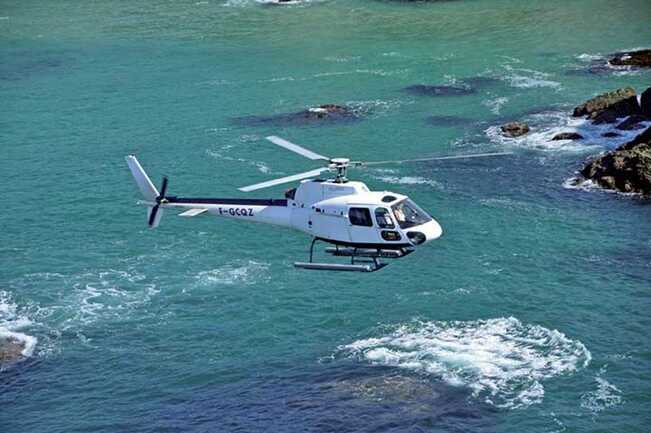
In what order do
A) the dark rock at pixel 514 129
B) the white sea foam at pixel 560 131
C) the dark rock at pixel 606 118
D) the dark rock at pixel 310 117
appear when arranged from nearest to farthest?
the white sea foam at pixel 560 131, the dark rock at pixel 514 129, the dark rock at pixel 606 118, the dark rock at pixel 310 117

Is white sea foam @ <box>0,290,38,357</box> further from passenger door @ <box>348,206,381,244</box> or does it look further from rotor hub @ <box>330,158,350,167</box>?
rotor hub @ <box>330,158,350,167</box>

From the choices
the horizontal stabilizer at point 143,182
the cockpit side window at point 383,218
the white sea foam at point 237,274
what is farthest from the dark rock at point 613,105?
the horizontal stabilizer at point 143,182

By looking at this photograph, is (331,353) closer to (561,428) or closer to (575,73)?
(561,428)

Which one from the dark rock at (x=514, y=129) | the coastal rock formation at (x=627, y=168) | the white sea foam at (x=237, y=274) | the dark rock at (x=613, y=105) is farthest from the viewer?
the dark rock at (x=613, y=105)

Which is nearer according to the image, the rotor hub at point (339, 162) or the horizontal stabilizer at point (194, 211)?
the rotor hub at point (339, 162)

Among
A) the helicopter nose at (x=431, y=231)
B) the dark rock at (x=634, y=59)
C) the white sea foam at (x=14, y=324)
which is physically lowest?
the white sea foam at (x=14, y=324)

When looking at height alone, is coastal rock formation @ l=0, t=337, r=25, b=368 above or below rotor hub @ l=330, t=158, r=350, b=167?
below

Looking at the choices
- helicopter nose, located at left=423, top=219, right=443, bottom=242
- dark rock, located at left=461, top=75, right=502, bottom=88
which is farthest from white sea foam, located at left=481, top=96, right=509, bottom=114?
helicopter nose, located at left=423, top=219, right=443, bottom=242

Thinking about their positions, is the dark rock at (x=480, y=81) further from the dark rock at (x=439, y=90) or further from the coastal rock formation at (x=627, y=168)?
the coastal rock formation at (x=627, y=168)
